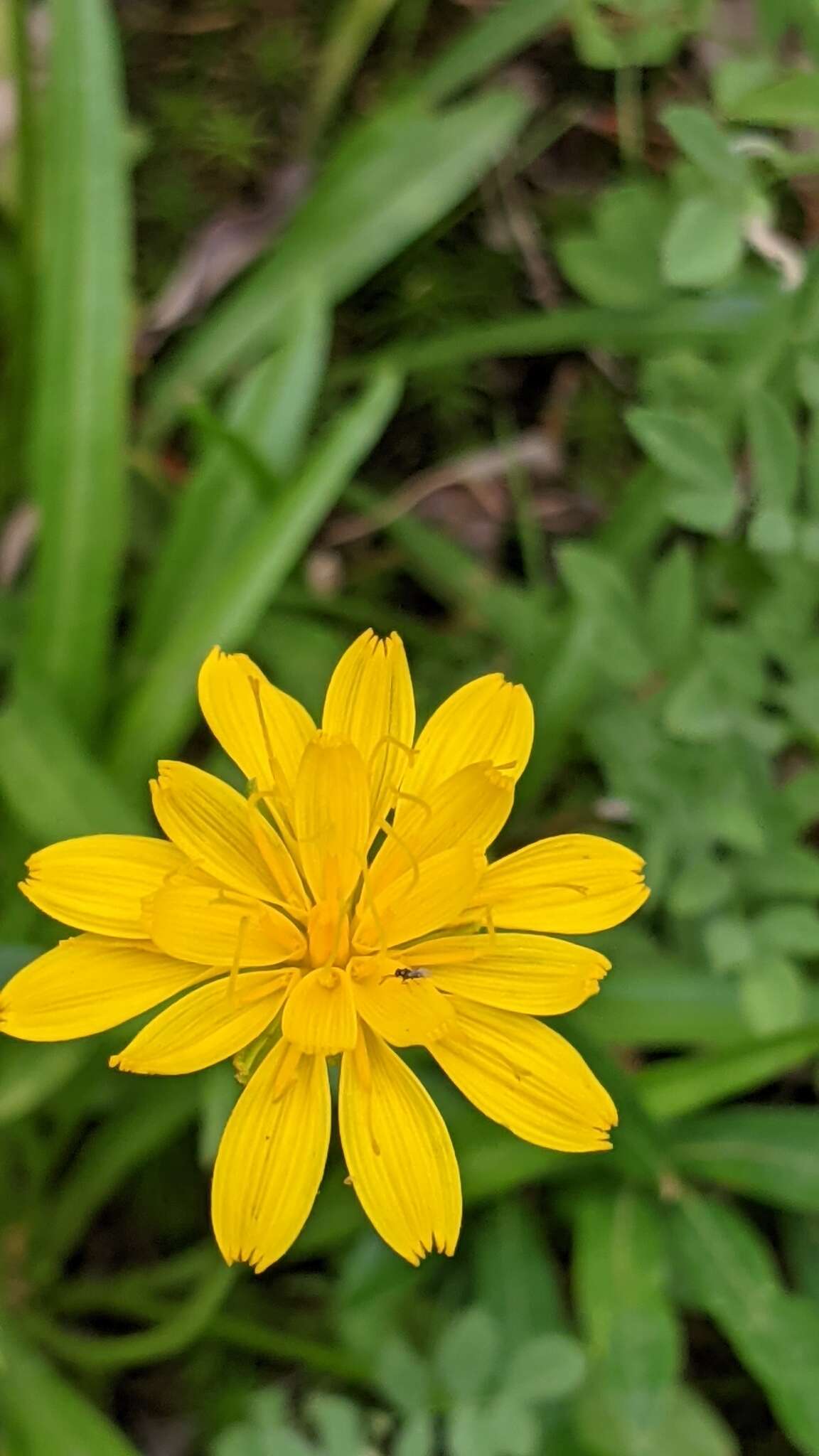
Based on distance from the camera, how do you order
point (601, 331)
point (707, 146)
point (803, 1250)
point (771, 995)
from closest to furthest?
point (707, 146), point (771, 995), point (803, 1250), point (601, 331)

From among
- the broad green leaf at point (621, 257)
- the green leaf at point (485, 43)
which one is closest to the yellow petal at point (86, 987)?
the broad green leaf at point (621, 257)

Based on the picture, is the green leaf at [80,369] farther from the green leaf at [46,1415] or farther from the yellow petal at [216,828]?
the green leaf at [46,1415]

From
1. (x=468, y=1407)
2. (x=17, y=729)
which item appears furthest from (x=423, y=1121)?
(x=17, y=729)

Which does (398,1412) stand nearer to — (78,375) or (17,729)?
(17,729)

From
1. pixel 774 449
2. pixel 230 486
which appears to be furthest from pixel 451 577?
pixel 774 449

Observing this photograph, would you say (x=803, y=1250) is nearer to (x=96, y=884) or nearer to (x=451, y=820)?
(x=451, y=820)

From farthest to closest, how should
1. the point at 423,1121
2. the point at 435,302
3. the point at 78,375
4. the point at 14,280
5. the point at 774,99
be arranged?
the point at 435,302 < the point at 14,280 < the point at 78,375 < the point at 774,99 < the point at 423,1121
